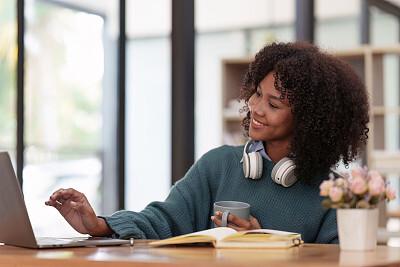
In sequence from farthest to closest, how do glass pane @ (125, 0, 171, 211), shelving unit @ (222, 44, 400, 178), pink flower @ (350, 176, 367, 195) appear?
glass pane @ (125, 0, 171, 211), shelving unit @ (222, 44, 400, 178), pink flower @ (350, 176, 367, 195)

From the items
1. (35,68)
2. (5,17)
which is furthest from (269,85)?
(35,68)

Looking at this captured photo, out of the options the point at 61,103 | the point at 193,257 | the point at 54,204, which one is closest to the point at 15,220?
the point at 54,204

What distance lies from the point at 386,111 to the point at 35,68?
2.92 meters

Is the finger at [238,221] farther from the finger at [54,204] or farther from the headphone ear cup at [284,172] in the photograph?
the finger at [54,204]

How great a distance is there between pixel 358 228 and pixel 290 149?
640 mm

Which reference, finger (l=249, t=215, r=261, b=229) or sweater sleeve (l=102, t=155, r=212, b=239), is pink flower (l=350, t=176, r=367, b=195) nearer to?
finger (l=249, t=215, r=261, b=229)

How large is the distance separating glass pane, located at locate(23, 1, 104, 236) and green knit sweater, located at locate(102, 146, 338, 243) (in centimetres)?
338

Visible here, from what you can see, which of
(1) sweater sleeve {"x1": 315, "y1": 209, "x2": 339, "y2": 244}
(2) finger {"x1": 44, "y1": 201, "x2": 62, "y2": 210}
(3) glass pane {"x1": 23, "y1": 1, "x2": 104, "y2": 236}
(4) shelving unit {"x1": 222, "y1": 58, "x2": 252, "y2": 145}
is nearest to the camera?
(2) finger {"x1": 44, "y1": 201, "x2": 62, "y2": 210}

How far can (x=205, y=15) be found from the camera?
693 cm

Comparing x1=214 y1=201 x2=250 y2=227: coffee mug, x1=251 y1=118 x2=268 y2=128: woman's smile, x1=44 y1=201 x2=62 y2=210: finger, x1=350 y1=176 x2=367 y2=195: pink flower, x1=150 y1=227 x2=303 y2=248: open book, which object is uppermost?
x1=251 y1=118 x2=268 y2=128: woman's smile

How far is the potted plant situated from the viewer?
1396mm

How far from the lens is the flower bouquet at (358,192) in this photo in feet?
4.57

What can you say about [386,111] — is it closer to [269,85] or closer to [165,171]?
[165,171]

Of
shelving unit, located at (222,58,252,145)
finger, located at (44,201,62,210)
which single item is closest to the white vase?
finger, located at (44,201,62,210)
